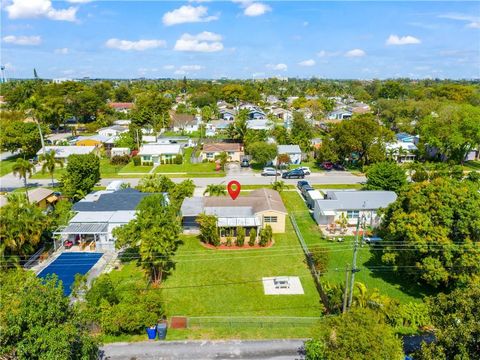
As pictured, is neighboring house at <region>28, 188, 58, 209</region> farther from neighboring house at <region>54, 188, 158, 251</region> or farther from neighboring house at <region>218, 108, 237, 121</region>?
neighboring house at <region>218, 108, 237, 121</region>

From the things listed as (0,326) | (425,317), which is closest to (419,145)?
(425,317)

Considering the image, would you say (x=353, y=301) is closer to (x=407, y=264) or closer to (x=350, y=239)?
(x=407, y=264)

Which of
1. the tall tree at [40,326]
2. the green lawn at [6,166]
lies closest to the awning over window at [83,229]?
the tall tree at [40,326]

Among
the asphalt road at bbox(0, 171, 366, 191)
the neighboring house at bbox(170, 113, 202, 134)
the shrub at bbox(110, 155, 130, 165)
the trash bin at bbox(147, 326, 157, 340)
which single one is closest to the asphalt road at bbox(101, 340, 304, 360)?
the trash bin at bbox(147, 326, 157, 340)

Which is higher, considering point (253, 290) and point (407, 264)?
point (407, 264)

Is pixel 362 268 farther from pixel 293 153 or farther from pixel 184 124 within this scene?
pixel 184 124

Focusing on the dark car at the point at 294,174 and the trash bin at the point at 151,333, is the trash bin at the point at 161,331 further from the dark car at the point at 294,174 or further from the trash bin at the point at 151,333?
the dark car at the point at 294,174

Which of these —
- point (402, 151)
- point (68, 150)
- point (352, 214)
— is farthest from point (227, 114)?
point (352, 214)
